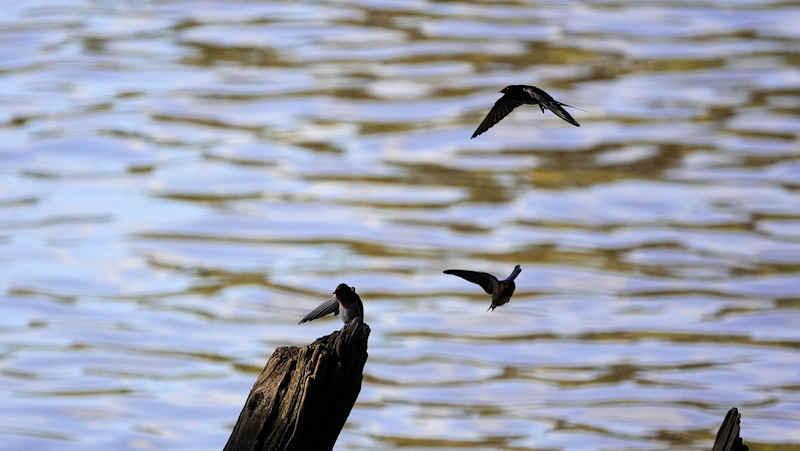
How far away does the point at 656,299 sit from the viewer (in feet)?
31.0

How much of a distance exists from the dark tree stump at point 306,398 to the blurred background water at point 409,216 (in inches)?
158

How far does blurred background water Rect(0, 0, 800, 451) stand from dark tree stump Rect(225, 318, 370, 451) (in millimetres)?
4009

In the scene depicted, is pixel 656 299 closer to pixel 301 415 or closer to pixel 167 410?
pixel 167 410

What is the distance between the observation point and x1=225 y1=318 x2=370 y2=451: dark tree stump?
11.5 feet

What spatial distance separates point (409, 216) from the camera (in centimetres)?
1072

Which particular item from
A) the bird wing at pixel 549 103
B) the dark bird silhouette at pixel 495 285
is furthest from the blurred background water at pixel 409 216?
the dark bird silhouette at pixel 495 285

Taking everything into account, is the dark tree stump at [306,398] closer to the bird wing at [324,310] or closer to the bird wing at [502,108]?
the bird wing at [324,310]

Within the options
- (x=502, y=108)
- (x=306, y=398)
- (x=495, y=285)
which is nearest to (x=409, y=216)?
(x=502, y=108)

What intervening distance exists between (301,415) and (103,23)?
40.3ft

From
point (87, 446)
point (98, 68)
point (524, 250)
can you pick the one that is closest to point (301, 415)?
point (87, 446)

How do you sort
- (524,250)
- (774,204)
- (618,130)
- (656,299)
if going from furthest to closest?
(618,130) → (774,204) → (524,250) → (656,299)

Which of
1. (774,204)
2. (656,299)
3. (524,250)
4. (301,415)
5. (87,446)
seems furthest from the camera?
(774,204)

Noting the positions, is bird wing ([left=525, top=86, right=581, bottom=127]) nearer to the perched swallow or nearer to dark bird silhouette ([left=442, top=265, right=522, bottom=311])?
dark bird silhouette ([left=442, top=265, right=522, bottom=311])

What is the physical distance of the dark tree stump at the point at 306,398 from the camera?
352 centimetres
